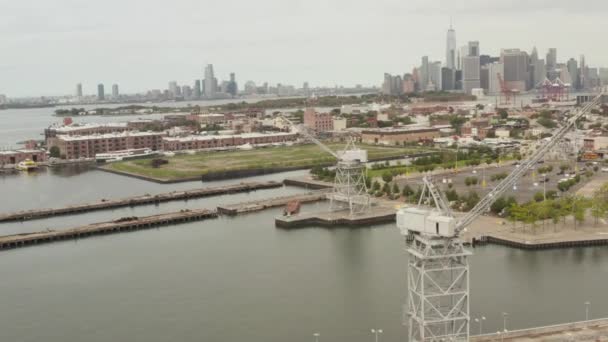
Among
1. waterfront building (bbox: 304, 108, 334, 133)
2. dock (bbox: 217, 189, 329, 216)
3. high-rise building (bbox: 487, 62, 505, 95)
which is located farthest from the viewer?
high-rise building (bbox: 487, 62, 505, 95)

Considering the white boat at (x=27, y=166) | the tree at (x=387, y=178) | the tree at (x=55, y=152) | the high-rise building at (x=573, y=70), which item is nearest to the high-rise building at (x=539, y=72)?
the high-rise building at (x=573, y=70)

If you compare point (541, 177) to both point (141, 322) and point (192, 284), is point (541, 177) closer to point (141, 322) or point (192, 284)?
point (192, 284)

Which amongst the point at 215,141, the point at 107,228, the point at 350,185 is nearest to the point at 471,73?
the point at 215,141

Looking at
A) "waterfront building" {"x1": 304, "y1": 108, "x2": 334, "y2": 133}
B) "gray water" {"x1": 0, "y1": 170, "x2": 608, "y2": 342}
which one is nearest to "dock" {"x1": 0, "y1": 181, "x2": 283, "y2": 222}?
"gray water" {"x1": 0, "y1": 170, "x2": 608, "y2": 342}

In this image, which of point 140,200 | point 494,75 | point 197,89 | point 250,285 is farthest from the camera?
point 197,89

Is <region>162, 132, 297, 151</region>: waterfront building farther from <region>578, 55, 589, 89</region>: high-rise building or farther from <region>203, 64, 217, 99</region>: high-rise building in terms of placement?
<region>203, 64, 217, 99</region>: high-rise building

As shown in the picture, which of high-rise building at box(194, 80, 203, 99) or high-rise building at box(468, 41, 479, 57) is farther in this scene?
high-rise building at box(194, 80, 203, 99)

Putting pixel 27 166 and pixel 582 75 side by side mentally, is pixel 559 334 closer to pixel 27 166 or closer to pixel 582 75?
pixel 27 166

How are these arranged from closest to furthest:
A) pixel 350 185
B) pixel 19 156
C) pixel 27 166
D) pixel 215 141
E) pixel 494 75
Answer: pixel 350 185
pixel 27 166
pixel 19 156
pixel 215 141
pixel 494 75
